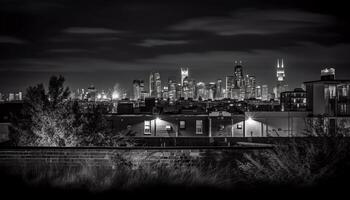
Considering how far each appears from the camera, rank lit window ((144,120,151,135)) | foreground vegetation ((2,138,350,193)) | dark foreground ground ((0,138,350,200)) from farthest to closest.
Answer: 1. lit window ((144,120,151,135))
2. foreground vegetation ((2,138,350,193))
3. dark foreground ground ((0,138,350,200))

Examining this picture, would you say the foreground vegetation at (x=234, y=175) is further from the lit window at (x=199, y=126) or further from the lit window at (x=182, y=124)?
the lit window at (x=199, y=126)

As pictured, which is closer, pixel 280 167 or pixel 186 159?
pixel 280 167

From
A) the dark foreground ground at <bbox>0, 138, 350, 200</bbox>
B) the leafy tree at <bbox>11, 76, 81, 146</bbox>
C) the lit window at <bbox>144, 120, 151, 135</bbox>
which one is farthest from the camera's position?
the lit window at <bbox>144, 120, 151, 135</bbox>

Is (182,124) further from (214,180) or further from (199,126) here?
(214,180)

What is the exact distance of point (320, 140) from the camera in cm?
1097

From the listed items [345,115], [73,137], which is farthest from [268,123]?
[73,137]

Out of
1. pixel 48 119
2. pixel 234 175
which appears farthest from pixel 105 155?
pixel 48 119

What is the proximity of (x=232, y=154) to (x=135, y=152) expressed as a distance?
298 cm

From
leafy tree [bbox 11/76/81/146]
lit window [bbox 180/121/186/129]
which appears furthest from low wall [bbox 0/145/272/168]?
lit window [bbox 180/121/186/129]

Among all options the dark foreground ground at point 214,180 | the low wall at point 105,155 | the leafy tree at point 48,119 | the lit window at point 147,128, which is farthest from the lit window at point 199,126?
the dark foreground ground at point 214,180

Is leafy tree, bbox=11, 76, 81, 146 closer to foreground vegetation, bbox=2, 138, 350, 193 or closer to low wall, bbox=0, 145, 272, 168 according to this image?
low wall, bbox=0, 145, 272, 168

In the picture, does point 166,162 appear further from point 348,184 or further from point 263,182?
point 348,184

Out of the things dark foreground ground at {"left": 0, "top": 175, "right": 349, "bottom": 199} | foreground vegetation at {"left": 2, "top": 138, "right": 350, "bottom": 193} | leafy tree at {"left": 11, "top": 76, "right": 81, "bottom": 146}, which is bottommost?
dark foreground ground at {"left": 0, "top": 175, "right": 349, "bottom": 199}

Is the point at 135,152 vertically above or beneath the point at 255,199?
above
